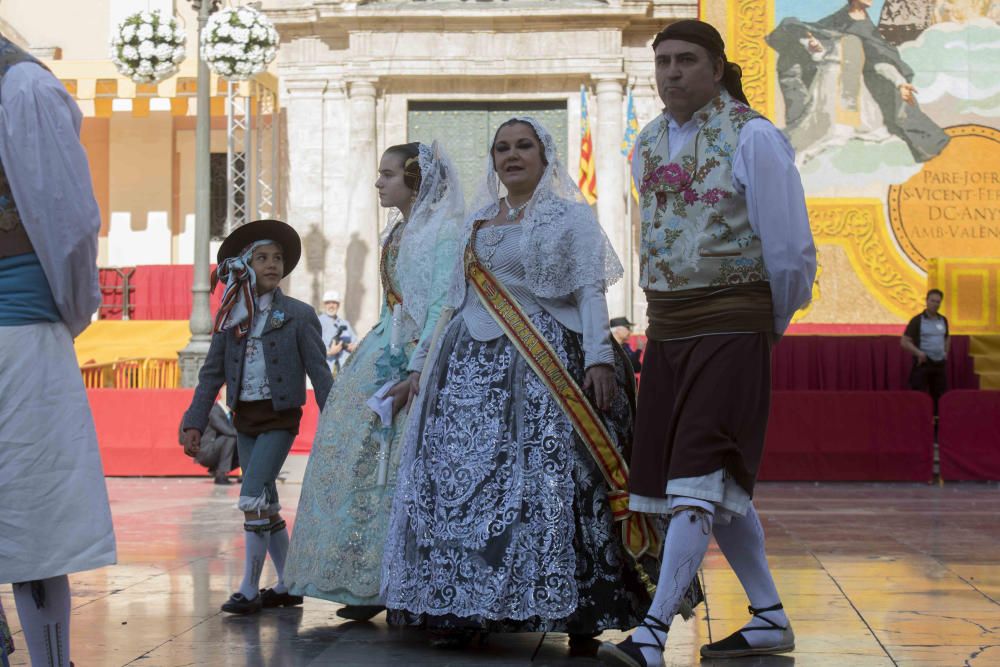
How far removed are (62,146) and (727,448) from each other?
2.00m

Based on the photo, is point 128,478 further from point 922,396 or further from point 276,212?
point 276,212

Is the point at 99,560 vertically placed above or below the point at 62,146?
below

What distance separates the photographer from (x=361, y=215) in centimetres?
1912

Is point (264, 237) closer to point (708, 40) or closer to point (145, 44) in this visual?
point (708, 40)

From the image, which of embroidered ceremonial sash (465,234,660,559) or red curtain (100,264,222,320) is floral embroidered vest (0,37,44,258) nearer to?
embroidered ceremonial sash (465,234,660,559)

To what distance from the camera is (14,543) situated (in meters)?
3.30

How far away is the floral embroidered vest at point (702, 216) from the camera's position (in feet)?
14.3

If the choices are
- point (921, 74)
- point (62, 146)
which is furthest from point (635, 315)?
point (62, 146)

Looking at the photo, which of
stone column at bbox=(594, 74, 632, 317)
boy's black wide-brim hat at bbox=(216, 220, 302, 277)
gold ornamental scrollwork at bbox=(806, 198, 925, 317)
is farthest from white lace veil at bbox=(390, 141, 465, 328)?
stone column at bbox=(594, 74, 632, 317)

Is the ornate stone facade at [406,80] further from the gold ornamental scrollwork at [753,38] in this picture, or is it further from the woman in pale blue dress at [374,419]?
the woman in pale blue dress at [374,419]

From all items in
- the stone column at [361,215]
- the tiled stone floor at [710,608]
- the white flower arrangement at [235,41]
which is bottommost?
the tiled stone floor at [710,608]

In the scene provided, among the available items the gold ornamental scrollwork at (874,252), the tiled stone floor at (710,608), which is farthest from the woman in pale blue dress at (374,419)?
the gold ornamental scrollwork at (874,252)

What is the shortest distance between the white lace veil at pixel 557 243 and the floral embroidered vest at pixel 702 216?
373 mm

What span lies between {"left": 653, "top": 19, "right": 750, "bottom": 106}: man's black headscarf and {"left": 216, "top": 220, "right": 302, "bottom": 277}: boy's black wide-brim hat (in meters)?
2.06
